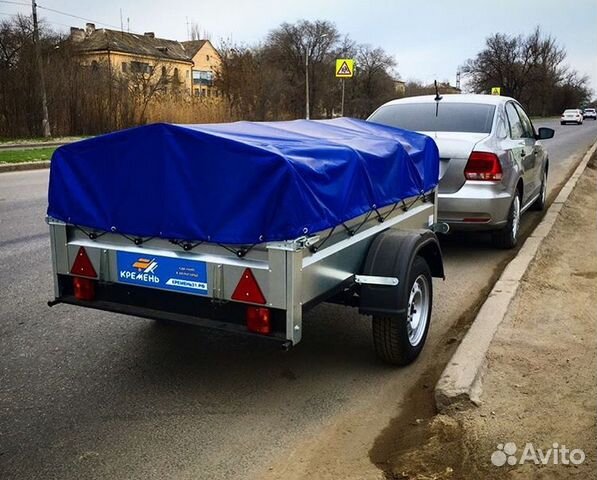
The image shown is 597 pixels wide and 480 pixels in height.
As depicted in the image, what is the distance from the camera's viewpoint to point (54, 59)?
105 ft

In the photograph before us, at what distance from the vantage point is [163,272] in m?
3.83

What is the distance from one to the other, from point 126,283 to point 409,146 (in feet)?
8.35

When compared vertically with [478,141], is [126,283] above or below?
below

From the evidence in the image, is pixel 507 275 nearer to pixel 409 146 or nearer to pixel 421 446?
pixel 409 146

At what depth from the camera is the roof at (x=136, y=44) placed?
76.9 meters

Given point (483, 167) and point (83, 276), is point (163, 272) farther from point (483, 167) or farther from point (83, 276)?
point (483, 167)

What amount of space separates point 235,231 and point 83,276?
1215 mm

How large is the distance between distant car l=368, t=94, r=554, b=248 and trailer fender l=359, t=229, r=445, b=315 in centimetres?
285

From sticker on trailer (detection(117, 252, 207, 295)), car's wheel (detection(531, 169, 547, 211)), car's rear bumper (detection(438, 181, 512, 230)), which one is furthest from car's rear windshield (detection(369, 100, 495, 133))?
sticker on trailer (detection(117, 252, 207, 295))

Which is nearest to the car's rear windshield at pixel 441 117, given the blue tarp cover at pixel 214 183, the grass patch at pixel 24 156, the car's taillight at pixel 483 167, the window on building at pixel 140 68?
the car's taillight at pixel 483 167

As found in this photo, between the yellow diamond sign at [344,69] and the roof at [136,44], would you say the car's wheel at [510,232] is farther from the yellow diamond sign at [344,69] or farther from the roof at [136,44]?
the roof at [136,44]

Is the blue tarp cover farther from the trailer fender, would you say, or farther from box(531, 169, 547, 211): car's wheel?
box(531, 169, 547, 211): car's wheel

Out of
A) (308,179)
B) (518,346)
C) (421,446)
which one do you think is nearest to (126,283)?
(308,179)

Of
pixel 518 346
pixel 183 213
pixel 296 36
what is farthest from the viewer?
pixel 296 36
